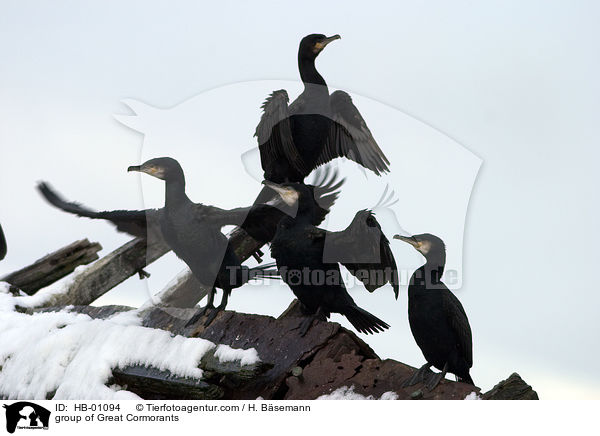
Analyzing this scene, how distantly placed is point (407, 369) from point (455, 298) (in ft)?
1.61

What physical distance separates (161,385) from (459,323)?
1783mm

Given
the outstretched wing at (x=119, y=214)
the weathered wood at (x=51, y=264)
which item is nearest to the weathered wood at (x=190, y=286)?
the outstretched wing at (x=119, y=214)

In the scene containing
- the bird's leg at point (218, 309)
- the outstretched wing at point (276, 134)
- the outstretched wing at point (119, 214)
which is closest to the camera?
the bird's leg at point (218, 309)

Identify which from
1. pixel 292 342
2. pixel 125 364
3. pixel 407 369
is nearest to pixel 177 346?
pixel 125 364

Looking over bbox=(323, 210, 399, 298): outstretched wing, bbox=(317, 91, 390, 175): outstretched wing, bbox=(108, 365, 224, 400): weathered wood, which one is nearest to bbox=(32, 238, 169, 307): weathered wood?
bbox=(317, 91, 390, 175): outstretched wing

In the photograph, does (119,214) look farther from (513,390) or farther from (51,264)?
(513,390)

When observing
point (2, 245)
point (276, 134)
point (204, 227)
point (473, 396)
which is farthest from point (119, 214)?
point (473, 396)

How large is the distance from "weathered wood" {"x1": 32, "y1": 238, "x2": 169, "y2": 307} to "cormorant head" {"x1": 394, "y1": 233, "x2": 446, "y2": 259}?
3399 millimetres

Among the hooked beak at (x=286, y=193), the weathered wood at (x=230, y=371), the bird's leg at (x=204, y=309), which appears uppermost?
the hooked beak at (x=286, y=193)

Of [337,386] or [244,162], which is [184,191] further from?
[337,386]

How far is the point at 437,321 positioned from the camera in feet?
15.6
